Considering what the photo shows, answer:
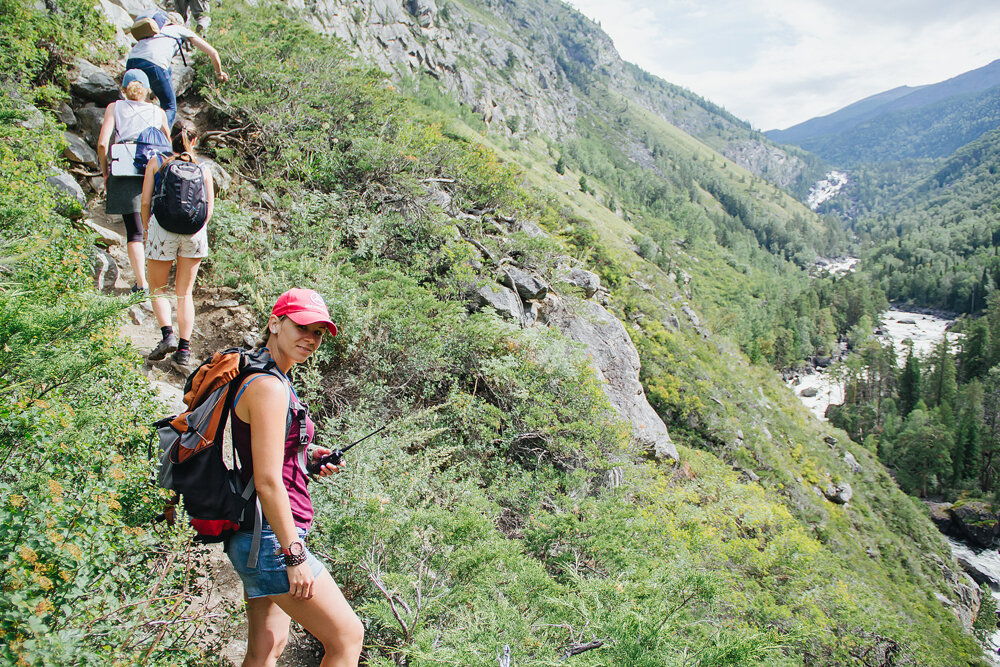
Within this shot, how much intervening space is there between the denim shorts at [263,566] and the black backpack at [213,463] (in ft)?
0.10

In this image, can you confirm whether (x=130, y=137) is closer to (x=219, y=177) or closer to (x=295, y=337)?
(x=219, y=177)

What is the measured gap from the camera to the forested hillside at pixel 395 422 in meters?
2.22

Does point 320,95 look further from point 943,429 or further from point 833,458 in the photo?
point 943,429

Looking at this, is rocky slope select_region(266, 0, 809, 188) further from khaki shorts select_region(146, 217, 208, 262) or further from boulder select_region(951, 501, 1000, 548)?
boulder select_region(951, 501, 1000, 548)

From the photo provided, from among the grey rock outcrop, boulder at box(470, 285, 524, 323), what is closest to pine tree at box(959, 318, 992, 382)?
boulder at box(470, 285, 524, 323)

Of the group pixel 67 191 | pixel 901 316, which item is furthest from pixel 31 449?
pixel 901 316

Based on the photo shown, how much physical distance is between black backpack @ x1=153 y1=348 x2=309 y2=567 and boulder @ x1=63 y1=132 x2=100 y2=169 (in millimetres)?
6046

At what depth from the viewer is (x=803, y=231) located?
148625 mm

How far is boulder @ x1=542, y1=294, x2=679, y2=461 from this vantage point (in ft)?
31.4

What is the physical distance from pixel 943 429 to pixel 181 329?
78.8 metres

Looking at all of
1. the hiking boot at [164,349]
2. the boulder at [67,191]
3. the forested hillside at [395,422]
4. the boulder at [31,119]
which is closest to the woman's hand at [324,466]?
the forested hillside at [395,422]

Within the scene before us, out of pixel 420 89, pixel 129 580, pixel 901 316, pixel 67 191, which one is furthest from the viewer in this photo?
pixel 901 316

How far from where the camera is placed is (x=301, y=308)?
204 centimetres

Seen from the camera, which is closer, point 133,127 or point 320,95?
point 133,127
